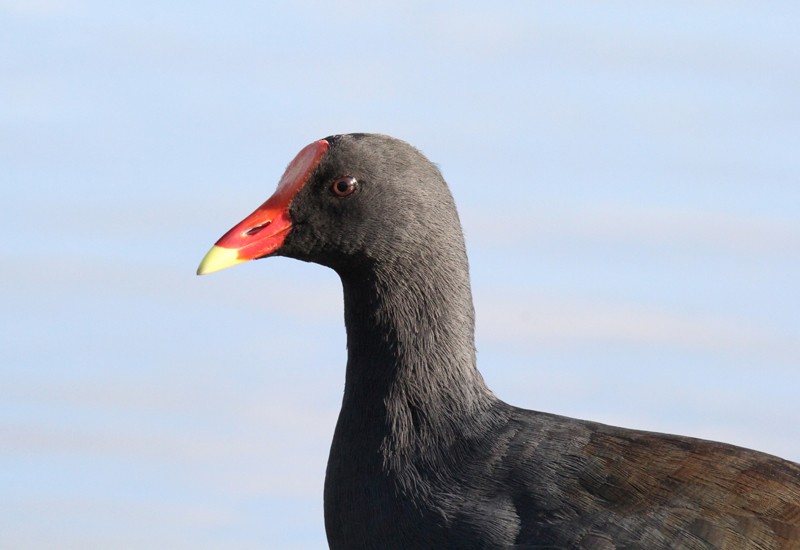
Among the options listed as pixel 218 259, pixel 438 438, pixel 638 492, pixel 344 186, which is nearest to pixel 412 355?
pixel 438 438

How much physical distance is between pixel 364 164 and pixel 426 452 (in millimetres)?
1415

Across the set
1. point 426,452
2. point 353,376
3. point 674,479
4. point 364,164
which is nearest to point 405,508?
point 426,452

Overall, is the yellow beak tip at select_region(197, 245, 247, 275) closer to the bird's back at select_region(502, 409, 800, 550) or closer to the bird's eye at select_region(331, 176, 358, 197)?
the bird's eye at select_region(331, 176, 358, 197)

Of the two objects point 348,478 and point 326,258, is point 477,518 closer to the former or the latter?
point 348,478

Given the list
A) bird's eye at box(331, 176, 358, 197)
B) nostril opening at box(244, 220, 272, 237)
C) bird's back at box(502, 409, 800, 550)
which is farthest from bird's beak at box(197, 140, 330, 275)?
bird's back at box(502, 409, 800, 550)

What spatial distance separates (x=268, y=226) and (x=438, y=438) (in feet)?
4.32

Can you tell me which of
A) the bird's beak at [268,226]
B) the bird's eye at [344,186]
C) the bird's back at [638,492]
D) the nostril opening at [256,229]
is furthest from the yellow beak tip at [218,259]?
the bird's back at [638,492]

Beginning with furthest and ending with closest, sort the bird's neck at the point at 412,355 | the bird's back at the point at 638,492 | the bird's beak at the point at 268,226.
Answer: the bird's beak at the point at 268,226
the bird's neck at the point at 412,355
the bird's back at the point at 638,492

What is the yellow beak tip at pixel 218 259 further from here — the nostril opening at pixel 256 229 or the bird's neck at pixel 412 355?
the bird's neck at pixel 412 355

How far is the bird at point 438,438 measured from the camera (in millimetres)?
6641

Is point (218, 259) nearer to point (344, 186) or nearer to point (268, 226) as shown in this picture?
point (268, 226)

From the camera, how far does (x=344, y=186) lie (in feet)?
24.0

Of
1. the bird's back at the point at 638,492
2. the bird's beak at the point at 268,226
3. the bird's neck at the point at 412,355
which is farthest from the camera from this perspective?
the bird's beak at the point at 268,226

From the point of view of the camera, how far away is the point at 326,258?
7348 mm
